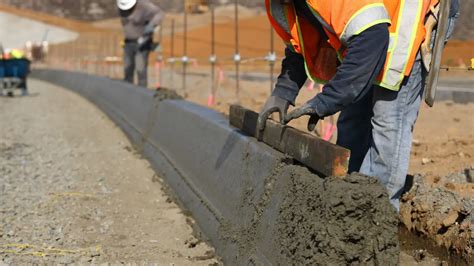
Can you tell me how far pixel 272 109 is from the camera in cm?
431

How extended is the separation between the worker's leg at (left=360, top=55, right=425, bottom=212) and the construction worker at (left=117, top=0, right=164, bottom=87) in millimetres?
10987

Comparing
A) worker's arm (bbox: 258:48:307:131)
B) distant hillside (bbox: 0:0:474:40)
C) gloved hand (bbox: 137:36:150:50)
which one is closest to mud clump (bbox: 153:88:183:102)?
worker's arm (bbox: 258:48:307:131)

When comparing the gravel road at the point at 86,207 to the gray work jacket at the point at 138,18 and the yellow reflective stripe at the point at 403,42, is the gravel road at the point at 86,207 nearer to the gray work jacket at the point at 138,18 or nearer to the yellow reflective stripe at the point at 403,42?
the yellow reflective stripe at the point at 403,42

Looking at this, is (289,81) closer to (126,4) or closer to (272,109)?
(272,109)

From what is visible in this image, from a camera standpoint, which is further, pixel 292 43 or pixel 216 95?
pixel 216 95

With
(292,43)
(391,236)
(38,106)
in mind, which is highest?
(292,43)

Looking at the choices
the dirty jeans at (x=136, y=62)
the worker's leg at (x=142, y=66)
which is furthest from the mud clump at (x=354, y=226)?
the worker's leg at (x=142, y=66)

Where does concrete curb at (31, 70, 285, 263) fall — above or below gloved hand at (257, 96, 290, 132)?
below

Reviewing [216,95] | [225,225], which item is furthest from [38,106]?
[225,225]

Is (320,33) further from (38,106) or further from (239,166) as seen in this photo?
(38,106)

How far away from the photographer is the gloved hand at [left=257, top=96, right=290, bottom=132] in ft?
14.1

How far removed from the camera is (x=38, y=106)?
18.0 meters

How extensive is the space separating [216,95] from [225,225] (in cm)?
1315

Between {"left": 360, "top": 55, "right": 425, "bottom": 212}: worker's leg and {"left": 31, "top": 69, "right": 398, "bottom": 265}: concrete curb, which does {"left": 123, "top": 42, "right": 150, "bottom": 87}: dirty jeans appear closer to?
{"left": 31, "top": 69, "right": 398, "bottom": 265}: concrete curb
